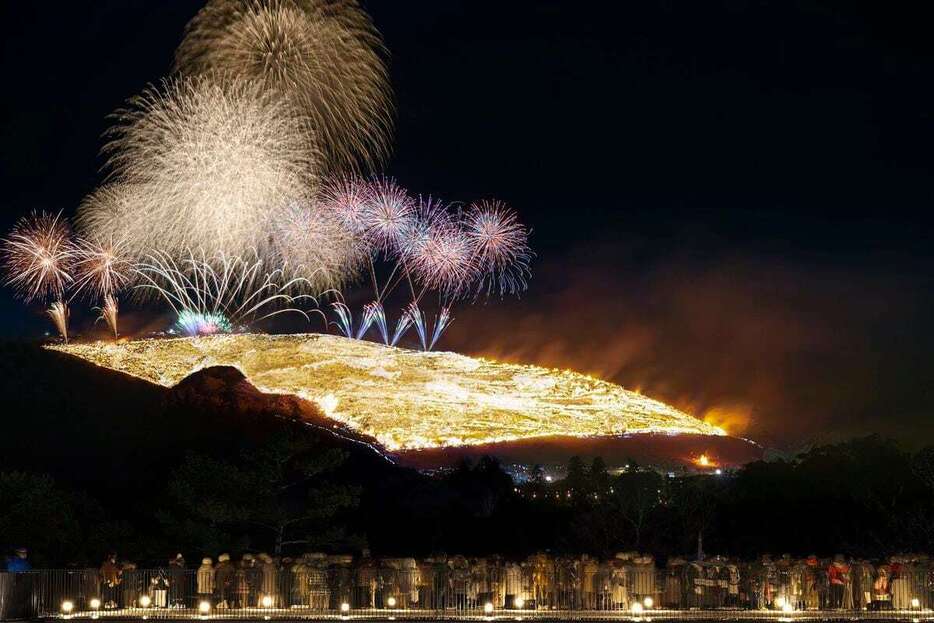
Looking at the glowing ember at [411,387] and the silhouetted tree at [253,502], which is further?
the glowing ember at [411,387]

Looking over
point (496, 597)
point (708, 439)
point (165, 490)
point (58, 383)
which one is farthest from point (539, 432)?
point (496, 597)

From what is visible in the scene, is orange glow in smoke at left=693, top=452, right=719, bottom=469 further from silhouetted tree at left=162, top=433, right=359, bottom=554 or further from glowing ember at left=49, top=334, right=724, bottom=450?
silhouetted tree at left=162, top=433, right=359, bottom=554

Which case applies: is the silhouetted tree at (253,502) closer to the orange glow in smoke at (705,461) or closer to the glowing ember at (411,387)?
the glowing ember at (411,387)

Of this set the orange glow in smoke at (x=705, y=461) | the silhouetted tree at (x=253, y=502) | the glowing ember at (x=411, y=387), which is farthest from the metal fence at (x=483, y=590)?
the orange glow in smoke at (x=705, y=461)

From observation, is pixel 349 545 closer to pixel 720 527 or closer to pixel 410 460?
pixel 410 460

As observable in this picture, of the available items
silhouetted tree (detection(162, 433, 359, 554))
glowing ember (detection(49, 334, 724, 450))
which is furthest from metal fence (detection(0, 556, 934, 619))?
glowing ember (detection(49, 334, 724, 450))

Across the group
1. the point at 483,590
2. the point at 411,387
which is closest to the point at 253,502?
the point at 483,590

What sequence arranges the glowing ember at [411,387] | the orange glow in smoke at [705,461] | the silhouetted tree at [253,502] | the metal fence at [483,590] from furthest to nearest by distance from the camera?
the orange glow in smoke at [705,461]
the glowing ember at [411,387]
the silhouetted tree at [253,502]
the metal fence at [483,590]
